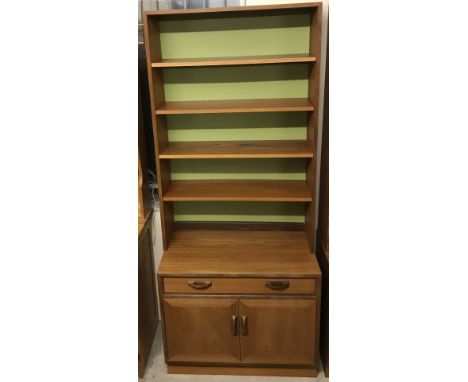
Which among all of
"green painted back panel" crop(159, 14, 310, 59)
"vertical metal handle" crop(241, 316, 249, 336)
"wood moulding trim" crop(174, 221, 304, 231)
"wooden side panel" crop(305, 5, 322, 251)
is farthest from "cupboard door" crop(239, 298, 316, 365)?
"green painted back panel" crop(159, 14, 310, 59)

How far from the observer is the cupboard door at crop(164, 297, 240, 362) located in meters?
2.20

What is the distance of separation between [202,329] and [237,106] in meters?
1.24

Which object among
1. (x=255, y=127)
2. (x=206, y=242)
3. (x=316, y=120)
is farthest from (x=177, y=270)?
(x=316, y=120)

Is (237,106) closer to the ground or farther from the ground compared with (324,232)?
farther from the ground

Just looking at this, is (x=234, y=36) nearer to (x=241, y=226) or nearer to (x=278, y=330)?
(x=241, y=226)

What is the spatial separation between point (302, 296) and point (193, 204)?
89 cm

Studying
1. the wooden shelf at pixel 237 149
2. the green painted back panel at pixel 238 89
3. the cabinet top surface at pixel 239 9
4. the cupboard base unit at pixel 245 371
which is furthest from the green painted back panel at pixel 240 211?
the cabinet top surface at pixel 239 9

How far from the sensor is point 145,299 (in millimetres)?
2418

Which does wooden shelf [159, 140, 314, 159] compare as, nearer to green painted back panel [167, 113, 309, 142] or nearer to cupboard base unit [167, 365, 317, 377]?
green painted back panel [167, 113, 309, 142]

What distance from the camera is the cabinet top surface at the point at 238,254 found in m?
2.15

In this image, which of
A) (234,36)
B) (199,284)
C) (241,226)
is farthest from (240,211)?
(234,36)

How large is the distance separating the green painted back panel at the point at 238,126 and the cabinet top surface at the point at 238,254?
599mm

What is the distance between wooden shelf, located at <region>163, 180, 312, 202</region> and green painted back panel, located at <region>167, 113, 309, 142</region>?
269 mm

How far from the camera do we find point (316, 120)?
2059mm
